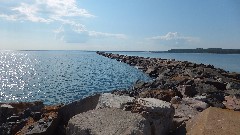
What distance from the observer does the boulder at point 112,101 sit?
842 cm

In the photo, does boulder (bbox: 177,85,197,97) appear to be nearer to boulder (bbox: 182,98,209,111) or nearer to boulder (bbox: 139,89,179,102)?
boulder (bbox: 139,89,179,102)

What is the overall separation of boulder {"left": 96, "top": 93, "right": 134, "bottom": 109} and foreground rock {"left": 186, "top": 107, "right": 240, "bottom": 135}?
1796mm

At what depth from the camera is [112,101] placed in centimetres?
864

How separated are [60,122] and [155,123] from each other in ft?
10.5

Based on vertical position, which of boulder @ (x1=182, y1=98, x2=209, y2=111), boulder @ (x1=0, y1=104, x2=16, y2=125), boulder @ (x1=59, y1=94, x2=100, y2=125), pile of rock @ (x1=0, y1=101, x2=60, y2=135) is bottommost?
boulder @ (x1=0, y1=104, x2=16, y2=125)

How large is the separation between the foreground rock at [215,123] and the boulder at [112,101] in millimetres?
1796

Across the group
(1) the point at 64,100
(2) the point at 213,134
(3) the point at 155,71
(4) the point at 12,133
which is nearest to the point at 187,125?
(2) the point at 213,134

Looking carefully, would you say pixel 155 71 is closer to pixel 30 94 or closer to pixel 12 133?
pixel 30 94

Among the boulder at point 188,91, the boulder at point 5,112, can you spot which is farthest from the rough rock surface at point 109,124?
the boulder at point 188,91

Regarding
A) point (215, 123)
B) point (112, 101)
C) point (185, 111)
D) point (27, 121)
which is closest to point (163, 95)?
point (185, 111)

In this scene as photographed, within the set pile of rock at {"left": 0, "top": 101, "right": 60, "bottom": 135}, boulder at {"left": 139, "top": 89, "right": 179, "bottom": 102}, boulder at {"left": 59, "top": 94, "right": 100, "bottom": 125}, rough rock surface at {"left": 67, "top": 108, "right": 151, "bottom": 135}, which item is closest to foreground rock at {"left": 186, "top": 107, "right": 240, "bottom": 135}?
rough rock surface at {"left": 67, "top": 108, "right": 151, "bottom": 135}

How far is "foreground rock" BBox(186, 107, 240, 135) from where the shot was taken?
7168 mm

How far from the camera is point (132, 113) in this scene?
7.66m

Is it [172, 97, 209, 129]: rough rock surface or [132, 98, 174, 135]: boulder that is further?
[172, 97, 209, 129]: rough rock surface
